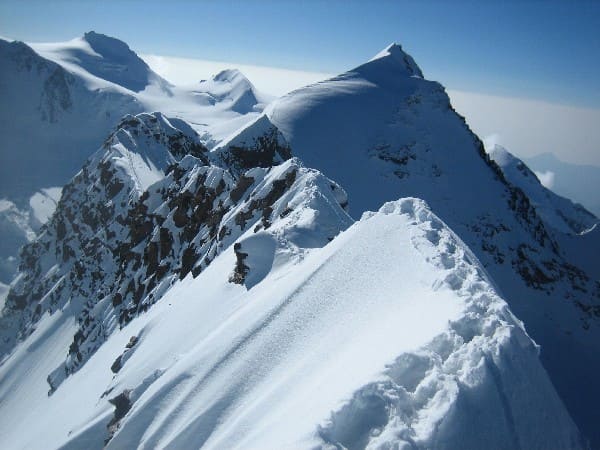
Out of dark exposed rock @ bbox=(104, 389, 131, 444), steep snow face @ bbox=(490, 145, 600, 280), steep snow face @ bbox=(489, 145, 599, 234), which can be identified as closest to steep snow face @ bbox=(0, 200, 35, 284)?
dark exposed rock @ bbox=(104, 389, 131, 444)

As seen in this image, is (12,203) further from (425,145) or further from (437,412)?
(437,412)

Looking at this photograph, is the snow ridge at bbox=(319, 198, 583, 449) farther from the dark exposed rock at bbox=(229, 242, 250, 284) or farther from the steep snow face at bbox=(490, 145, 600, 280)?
the steep snow face at bbox=(490, 145, 600, 280)

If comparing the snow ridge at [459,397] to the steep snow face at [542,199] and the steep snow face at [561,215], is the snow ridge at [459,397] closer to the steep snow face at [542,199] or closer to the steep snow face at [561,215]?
the steep snow face at [561,215]

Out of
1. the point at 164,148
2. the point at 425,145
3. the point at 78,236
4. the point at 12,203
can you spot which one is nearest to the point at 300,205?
the point at 164,148

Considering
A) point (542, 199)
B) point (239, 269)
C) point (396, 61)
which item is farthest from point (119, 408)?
point (542, 199)

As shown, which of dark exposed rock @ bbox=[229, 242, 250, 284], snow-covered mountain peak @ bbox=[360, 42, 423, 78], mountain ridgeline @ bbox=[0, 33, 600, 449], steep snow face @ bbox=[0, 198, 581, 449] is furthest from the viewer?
snow-covered mountain peak @ bbox=[360, 42, 423, 78]

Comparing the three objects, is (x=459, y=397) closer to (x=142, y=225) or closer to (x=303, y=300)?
(x=303, y=300)

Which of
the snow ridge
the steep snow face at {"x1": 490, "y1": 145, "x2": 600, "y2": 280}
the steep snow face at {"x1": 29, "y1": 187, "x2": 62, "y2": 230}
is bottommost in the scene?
the steep snow face at {"x1": 29, "y1": 187, "x2": 62, "y2": 230}
